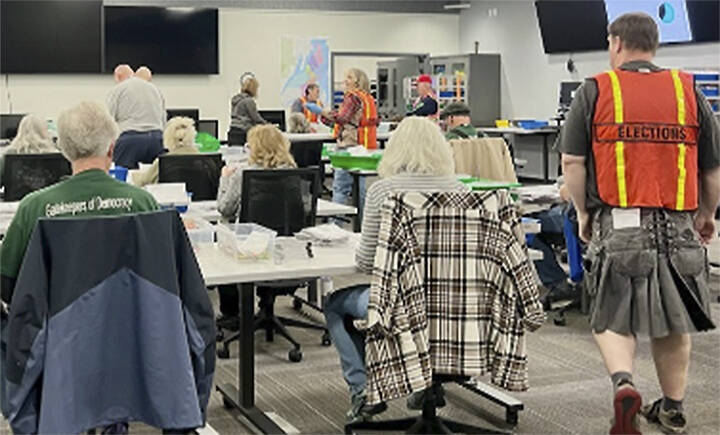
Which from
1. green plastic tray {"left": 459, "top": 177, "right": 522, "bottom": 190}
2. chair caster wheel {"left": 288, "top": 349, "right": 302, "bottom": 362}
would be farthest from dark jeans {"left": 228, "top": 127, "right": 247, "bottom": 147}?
chair caster wheel {"left": 288, "top": 349, "right": 302, "bottom": 362}

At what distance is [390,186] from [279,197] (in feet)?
4.55

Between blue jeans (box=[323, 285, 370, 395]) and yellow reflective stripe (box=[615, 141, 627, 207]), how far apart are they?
0.96 meters

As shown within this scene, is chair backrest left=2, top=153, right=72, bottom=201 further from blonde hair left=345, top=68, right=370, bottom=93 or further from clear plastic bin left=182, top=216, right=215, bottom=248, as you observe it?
blonde hair left=345, top=68, right=370, bottom=93

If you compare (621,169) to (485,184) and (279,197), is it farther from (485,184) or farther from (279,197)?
(485,184)

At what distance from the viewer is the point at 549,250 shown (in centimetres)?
595

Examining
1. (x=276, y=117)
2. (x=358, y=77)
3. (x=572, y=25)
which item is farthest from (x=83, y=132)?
(x=572, y=25)

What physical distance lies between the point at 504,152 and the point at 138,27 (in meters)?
8.34

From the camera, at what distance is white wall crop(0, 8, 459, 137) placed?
12945 mm

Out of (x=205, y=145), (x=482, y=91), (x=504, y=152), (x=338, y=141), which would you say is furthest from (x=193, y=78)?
(x=504, y=152)

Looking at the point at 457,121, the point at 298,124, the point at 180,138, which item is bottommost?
the point at 180,138

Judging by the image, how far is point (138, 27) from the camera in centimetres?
1320

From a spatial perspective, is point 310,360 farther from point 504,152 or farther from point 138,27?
point 138,27

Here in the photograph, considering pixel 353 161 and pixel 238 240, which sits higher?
pixel 353 161

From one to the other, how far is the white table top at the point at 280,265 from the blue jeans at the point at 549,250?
2.34 meters
